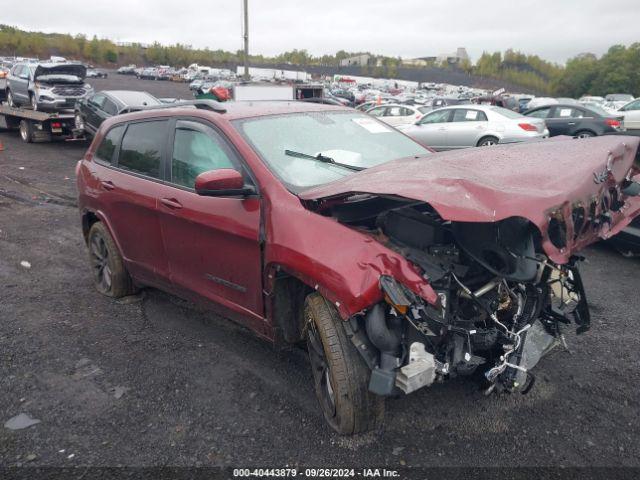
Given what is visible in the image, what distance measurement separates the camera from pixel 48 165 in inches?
473

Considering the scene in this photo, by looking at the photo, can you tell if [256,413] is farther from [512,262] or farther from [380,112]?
[380,112]

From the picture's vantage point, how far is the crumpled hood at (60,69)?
51.3 feet

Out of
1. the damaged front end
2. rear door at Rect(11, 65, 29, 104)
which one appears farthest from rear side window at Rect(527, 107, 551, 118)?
rear door at Rect(11, 65, 29, 104)

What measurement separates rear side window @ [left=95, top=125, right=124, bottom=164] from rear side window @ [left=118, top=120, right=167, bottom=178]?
154 millimetres

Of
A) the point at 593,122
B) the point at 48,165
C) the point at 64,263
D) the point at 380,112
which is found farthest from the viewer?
the point at 380,112

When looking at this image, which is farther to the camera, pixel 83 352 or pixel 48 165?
pixel 48 165

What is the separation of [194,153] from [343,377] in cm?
197

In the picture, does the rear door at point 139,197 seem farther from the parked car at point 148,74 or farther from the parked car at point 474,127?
the parked car at point 148,74

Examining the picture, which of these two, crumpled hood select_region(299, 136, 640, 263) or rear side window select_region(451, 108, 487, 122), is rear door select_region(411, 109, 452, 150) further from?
crumpled hood select_region(299, 136, 640, 263)

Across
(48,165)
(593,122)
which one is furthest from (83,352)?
(593,122)

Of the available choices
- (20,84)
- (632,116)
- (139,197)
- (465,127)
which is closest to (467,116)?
(465,127)

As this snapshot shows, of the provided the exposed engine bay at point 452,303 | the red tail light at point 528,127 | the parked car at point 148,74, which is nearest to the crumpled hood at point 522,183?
the exposed engine bay at point 452,303

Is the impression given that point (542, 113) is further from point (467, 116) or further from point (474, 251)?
point (474, 251)

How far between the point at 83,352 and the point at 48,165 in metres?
9.70
